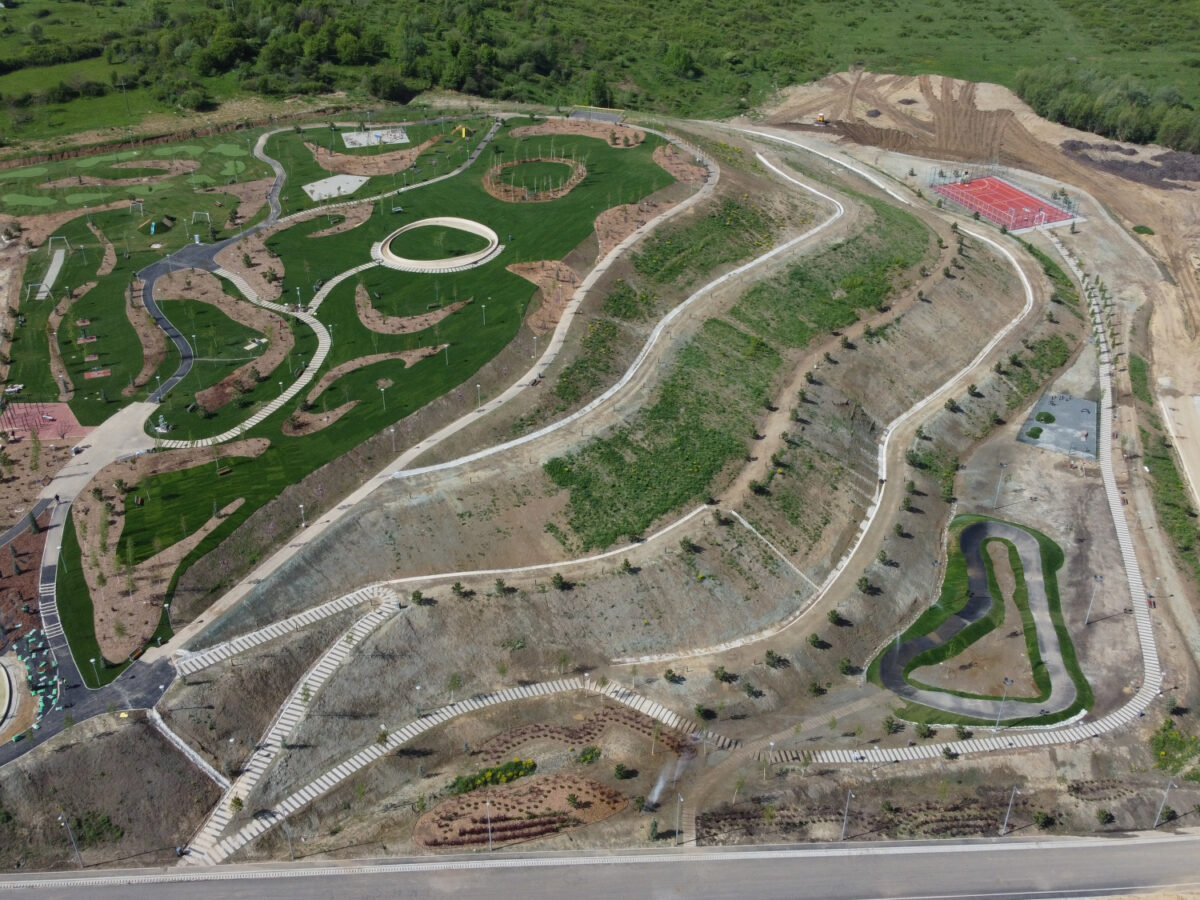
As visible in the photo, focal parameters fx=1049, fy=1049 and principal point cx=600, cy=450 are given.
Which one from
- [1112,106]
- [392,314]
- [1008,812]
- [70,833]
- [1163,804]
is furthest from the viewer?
[1112,106]

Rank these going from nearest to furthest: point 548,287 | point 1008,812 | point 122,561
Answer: point 1008,812 → point 122,561 → point 548,287

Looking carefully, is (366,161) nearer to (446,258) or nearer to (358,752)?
(446,258)

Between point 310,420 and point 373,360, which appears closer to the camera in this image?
point 310,420

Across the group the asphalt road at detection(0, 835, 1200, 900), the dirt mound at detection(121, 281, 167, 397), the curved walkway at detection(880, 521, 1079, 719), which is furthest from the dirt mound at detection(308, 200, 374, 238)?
the asphalt road at detection(0, 835, 1200, 900)

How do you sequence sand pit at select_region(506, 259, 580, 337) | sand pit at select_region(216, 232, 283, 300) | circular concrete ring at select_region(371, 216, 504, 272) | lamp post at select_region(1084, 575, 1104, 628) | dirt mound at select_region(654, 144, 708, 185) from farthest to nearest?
dirt mound at select_region(654, 144, 708, 185) < circular concrete ring at select_region(371, 216, 504, 272) < sand pit at select_region(216, 232, 283, 300) < sand pit at select_region(506, 259, 580, 337) < lamp post at select_region(1084, 575, 1104, 628)

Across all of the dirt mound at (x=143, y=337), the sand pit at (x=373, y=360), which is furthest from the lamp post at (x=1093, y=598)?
the dirt mound at (x=143, y=337)

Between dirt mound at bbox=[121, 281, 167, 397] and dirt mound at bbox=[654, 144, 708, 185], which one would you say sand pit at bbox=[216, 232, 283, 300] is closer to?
dirt mound at bbox=[121, 281, 167, 397]

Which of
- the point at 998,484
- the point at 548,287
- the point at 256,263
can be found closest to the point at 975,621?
the point at 998,484

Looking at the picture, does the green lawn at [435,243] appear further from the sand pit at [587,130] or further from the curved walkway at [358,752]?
the curved walkway at [358,752]
